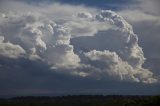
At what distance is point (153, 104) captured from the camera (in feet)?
655

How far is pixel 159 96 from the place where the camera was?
654ft

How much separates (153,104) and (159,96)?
444cm
